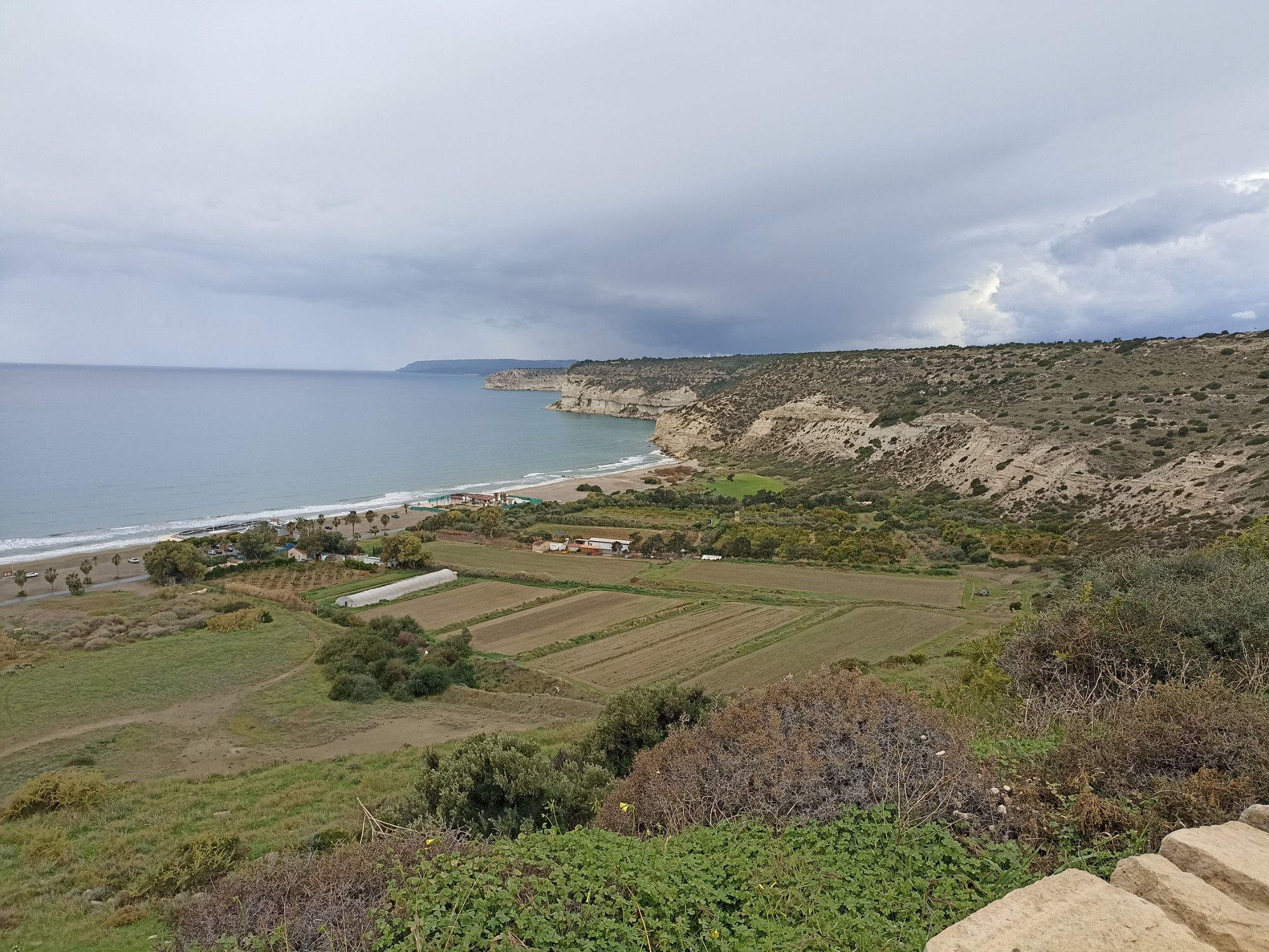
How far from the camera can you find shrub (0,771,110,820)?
16.4m

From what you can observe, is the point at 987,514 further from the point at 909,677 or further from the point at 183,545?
the point at 183,545

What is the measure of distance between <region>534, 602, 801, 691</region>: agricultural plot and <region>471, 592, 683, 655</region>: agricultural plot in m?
1.83

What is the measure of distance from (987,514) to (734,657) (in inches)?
1370

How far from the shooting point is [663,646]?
30.2 meters

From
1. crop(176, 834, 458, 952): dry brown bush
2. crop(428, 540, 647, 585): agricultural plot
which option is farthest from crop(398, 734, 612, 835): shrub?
crop(428, 540, 647, 585): agricultural plot

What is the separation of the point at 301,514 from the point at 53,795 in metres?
53.8

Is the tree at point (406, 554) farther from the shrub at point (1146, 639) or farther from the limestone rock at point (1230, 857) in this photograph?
the limestone rock at point (1230, 857)

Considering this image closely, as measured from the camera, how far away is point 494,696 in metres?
25.5

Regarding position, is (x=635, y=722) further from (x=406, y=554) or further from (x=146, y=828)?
(x=406, y=554)

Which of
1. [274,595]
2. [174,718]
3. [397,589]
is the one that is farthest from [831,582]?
[274,595]

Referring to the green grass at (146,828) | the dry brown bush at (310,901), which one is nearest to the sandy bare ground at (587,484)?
the green grass at (146,828)

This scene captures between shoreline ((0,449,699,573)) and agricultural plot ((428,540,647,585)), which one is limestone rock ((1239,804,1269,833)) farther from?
shoreline ((0,449,699,573))

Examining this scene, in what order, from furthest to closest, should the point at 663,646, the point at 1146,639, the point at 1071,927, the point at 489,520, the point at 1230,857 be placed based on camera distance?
the point at 489,520 < the point at 663,646 < the point at 1146,639 < the point at 1230,857 < the point at 1071,927

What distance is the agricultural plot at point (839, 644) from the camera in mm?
25906
